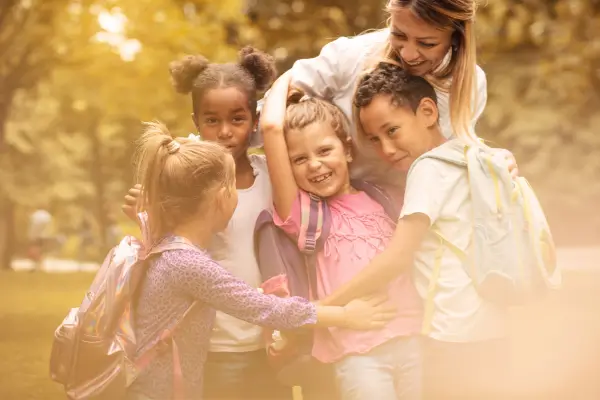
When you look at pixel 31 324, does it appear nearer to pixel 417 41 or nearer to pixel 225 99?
pixel 225 99

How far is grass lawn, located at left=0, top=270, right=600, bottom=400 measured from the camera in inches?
175

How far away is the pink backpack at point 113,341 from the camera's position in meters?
2.36

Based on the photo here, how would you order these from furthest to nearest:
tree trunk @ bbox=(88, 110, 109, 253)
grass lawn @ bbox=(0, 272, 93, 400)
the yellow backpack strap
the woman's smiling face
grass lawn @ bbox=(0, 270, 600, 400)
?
tree trunk @ bbox=(88, 110, 109, 253) → grass lawn @ bbox=(0, 270, 600, 400) → grass lawn @ bbox=(0, 272, 93, 400) → the woman's smiling face → the yellow backpack strap

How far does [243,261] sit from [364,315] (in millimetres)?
410

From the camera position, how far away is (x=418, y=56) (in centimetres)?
253

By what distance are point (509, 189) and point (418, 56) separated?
0.46 m

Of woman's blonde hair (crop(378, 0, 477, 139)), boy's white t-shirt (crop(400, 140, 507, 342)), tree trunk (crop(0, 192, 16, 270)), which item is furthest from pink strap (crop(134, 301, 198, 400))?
tree trunk (crop(0, 192, 16, 270))

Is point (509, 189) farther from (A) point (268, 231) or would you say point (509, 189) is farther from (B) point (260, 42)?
(B) point (260, 42)

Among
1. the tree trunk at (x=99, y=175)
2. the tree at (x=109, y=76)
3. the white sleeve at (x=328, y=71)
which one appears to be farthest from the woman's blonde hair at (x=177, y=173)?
the tree trunk at (x=99, y=175)

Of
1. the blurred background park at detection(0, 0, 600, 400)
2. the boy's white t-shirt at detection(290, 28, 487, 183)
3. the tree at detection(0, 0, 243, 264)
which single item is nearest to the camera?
the boy's white t-shirt at detection(290, 28, 487, 183)

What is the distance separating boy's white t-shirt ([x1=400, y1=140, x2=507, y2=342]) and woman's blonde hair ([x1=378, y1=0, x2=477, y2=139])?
178 millimetres

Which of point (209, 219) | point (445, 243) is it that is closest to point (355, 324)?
point (445, 243)

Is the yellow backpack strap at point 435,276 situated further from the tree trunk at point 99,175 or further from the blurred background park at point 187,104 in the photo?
the tree trunk at point 99,175

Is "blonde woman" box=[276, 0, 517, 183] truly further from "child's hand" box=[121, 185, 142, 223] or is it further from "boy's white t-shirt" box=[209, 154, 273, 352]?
"child's hand" box=[121, 185, 142, 223]
